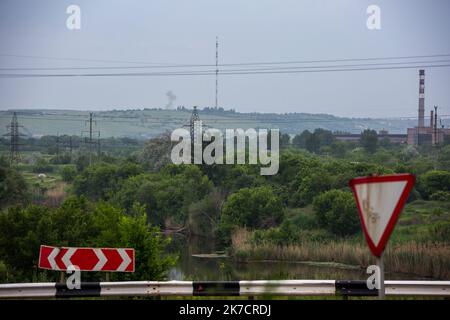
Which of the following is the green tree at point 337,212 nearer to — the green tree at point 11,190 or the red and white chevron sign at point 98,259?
the green tree at point 11,190

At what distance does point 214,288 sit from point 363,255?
73.7ft

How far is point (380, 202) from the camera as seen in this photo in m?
5.32

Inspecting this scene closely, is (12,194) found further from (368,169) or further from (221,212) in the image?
(368,169)

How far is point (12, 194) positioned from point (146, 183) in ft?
24.6

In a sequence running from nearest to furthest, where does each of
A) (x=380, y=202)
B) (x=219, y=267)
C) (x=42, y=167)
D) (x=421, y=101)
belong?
(x=380, y=202) → (x=219, y=267) → (x=42, y=167) → (x=421, y=101)

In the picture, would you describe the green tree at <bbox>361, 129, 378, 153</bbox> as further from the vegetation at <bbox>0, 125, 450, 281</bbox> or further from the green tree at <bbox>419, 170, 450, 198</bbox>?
the green tree at <bbox>419, 170, 450, 198</bbox>

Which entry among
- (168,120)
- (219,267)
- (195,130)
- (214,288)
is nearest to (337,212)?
(219,267)

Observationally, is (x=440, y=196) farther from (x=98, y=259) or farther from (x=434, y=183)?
(x=98, y=259)

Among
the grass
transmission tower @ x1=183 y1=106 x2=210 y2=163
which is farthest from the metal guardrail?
transmission tower @ x1=183 y1=106 x2=210 y2=163

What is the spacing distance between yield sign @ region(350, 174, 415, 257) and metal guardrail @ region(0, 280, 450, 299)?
3145mm

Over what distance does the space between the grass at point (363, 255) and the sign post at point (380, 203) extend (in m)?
23.3

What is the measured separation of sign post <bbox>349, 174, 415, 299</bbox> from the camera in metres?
5.26
